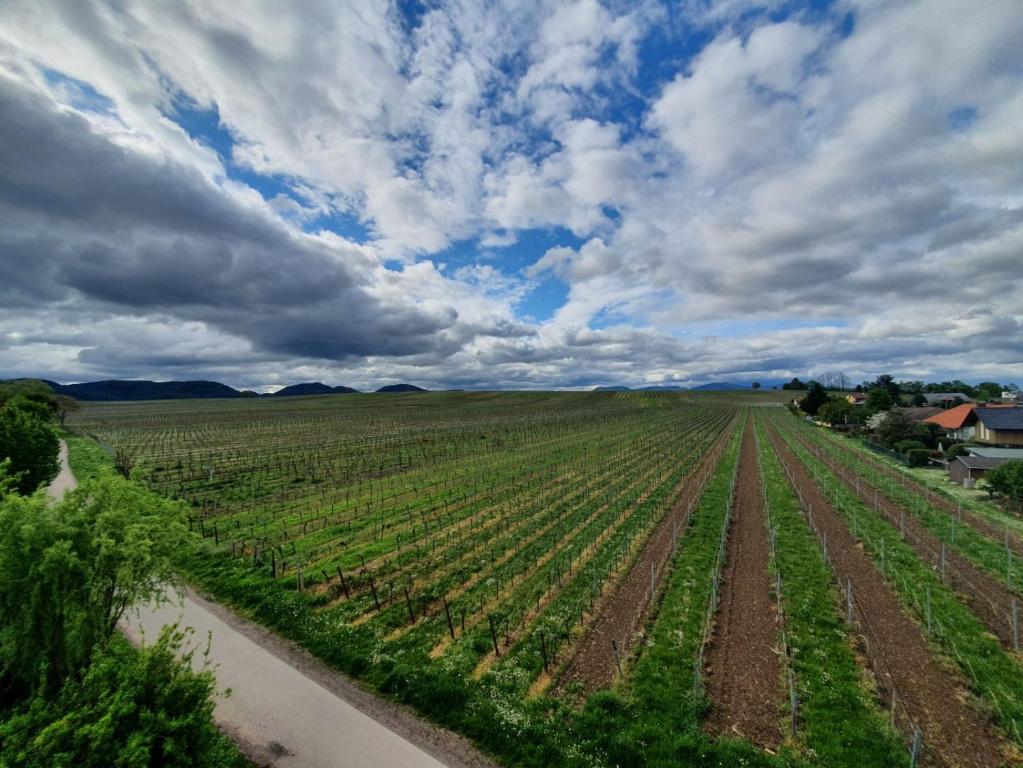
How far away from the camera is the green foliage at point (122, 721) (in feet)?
19.5

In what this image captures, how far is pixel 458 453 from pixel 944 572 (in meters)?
41.4

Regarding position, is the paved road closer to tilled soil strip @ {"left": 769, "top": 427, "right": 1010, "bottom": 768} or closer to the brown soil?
tilled soil strip @ {"left": 769, "top": 427, "right": 1010, "bottom": 768}

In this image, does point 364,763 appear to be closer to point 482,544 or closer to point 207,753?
point 207,753

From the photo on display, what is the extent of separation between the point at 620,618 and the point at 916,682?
7.79m

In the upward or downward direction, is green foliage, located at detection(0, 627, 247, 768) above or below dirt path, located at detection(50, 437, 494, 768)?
above

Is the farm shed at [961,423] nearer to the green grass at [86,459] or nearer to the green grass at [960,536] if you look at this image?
the green grass at [960,536]

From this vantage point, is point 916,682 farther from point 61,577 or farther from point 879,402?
point 879,402

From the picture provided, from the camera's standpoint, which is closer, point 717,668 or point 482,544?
point 717,668

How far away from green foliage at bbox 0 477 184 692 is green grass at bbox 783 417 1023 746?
19486 mm

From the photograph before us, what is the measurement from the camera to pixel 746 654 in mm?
12898

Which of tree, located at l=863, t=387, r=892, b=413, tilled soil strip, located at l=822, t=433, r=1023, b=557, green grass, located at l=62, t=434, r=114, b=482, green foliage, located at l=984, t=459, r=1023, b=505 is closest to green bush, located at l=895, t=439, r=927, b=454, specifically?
tilled soil strip, located at l=822, t=433, r=1023, b=557

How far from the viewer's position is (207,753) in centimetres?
705

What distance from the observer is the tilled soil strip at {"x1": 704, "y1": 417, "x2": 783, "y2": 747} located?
10328 millimetres

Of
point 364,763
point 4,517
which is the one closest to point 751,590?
point 364,763
